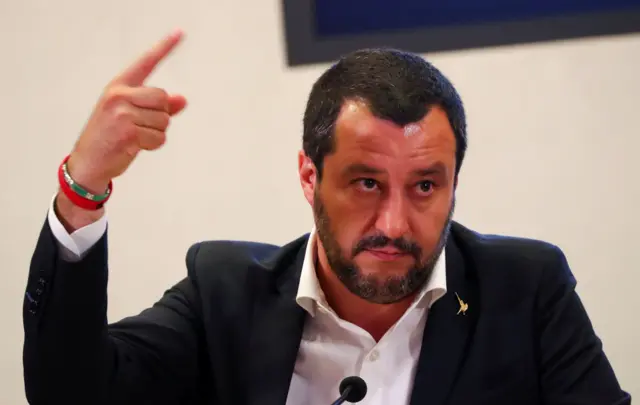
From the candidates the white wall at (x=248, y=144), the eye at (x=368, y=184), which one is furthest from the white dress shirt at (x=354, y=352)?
the white wall at (x=248, y=144)

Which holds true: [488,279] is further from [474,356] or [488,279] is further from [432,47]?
[432,47]

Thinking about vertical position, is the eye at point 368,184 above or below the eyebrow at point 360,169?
below

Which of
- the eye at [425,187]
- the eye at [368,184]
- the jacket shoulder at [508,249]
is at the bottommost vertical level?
the jacket shoulder at [508,249]

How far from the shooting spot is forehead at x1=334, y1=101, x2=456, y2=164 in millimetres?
1137

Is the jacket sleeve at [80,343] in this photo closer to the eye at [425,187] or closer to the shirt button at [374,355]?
the shirt button at [374,355]

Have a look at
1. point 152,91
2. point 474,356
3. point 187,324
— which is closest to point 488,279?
point 474,356

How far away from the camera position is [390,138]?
1.14m

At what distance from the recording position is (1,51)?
81.4 inches

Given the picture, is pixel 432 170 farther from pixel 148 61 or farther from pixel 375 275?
pixel 148 61

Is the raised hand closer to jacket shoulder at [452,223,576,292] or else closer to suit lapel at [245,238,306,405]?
suit lapel at [245,238,306,405]

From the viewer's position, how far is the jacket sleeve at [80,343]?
3.43 ft

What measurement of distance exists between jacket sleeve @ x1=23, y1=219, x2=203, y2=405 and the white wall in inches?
31.0

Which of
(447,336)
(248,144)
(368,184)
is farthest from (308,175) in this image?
(248,144)

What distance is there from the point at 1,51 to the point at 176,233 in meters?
0.74
